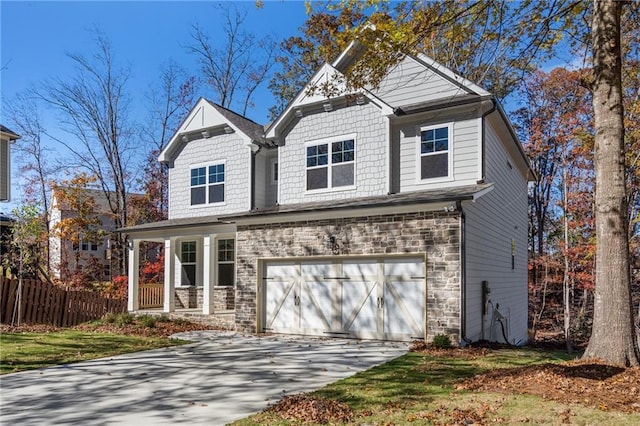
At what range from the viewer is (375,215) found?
39.5 ft

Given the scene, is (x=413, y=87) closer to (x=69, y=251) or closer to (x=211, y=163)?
(x=211, y=163)

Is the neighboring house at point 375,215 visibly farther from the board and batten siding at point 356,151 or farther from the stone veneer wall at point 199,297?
the stone veneer wall at point 199,297

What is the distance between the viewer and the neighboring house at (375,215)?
11320 millimetres

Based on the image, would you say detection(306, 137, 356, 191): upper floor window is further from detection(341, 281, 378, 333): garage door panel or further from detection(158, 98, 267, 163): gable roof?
detection(341, 281, 378, 333): garage door panel

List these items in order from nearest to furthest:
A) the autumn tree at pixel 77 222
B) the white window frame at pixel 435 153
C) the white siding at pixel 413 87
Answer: the white window frame at pixel 435 153, the white siding at pixel 413 87, the autumn tree at pixel 77 222

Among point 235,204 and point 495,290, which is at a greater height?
point 235,204

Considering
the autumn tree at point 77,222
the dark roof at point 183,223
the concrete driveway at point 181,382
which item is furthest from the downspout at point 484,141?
the autumn tree at point 77,222

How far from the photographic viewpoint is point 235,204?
16.6m

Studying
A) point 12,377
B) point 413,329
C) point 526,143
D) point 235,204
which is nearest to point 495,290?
point 413,329

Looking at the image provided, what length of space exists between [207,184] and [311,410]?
1301 cm

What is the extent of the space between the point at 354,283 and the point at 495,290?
4364mm

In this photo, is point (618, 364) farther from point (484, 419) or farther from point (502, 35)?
point (502, 35)

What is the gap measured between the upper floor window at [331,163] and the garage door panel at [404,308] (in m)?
3.59

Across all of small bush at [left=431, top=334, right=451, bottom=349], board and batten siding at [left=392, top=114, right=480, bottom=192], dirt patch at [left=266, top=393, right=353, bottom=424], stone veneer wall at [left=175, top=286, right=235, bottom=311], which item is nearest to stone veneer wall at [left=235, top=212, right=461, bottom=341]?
small bush at [left=431, top=334, right=451, bottom=349]
